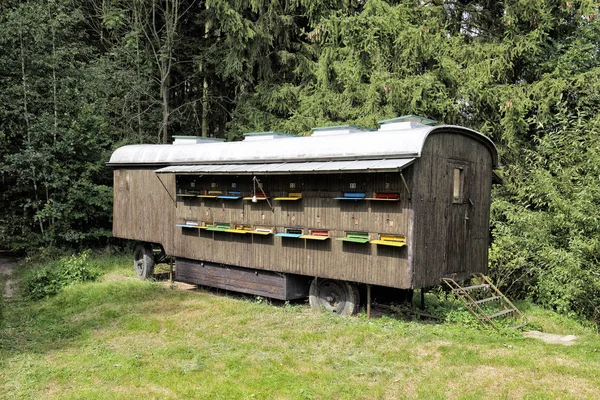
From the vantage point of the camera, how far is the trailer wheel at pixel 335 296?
11062mm

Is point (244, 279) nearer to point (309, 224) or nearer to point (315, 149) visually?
point (309, 224)

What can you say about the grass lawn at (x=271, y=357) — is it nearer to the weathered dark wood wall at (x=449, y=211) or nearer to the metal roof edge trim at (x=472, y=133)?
the weathered dark wood wall at (x=449, y=211)

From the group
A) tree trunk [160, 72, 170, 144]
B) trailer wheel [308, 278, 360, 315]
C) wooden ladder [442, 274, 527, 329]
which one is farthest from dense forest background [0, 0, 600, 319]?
trailer wheel [308, 278, 360, 315]

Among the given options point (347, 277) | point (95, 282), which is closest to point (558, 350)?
point (347, 277)

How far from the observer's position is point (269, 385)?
23.9 ft

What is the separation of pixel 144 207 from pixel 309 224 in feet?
20.2

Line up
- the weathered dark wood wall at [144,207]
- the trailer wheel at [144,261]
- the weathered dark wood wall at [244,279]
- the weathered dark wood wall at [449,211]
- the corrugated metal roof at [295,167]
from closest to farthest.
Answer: the corrugated metal roof at [295,167] < the weathered dark wood wall at [449,211] < the weathered dark wood wall at [244,279] < the weathered dark wood wall at [144,207] < the trailer wheel at [144,261]

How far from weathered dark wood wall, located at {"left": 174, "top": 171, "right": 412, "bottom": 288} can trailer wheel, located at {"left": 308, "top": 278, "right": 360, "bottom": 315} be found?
37 centimetres

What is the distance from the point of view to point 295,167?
441 inches

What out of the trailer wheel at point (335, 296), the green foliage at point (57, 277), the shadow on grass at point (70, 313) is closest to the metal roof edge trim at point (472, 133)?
the trailer wheel at point (335, 296)

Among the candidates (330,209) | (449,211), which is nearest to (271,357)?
(330,209)

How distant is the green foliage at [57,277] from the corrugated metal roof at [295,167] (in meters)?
3.70

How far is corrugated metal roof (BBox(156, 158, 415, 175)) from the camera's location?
9.70 metres

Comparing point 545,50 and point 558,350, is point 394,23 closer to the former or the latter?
point 545,50
